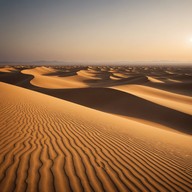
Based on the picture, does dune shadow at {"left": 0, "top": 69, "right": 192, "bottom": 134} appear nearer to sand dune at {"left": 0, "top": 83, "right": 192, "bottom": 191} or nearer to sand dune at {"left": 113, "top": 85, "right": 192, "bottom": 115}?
sand dune at {"left": 113, "top": 85, "right": 192, "bottom": 115}

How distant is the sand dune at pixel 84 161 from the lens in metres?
3.05

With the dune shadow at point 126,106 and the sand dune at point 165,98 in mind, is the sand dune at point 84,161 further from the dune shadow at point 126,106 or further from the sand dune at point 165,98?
the sand dune at point 165,98

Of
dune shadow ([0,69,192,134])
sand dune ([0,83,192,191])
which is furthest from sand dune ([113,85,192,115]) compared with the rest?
sand dune ([0,83,192,191])

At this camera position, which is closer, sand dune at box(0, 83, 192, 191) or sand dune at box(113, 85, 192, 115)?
sand dune at box(0, 83, 192, 191)

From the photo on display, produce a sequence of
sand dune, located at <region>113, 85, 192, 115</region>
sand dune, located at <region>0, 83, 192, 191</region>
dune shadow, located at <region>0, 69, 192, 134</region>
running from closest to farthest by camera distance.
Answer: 1. sand dune, located at <region>0, 83, 192, 191</region>
2. dune shadow, located at <region>0, 69, 192, 134</region>
3. sand dune, located at <region>113, 85, 192, 115</region>

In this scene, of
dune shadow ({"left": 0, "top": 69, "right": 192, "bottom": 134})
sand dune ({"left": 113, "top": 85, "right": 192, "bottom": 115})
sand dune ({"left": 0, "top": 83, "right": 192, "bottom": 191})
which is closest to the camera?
sand dune ({"left": 0, "top": 83, "right": 192, "bottom": 191})

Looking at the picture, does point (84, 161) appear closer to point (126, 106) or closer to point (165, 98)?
point (126, 106)

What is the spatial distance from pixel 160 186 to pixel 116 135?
2.70m

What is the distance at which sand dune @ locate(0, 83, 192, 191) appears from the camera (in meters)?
3.05

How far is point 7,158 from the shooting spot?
11.8ft

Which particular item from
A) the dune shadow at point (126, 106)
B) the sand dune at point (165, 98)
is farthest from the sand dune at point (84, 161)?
the sand dune at point (165, 98)

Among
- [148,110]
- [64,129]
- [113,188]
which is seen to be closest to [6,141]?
[64,129]

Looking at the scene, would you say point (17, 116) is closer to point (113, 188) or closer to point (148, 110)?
point (113, 188)

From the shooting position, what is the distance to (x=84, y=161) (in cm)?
378
